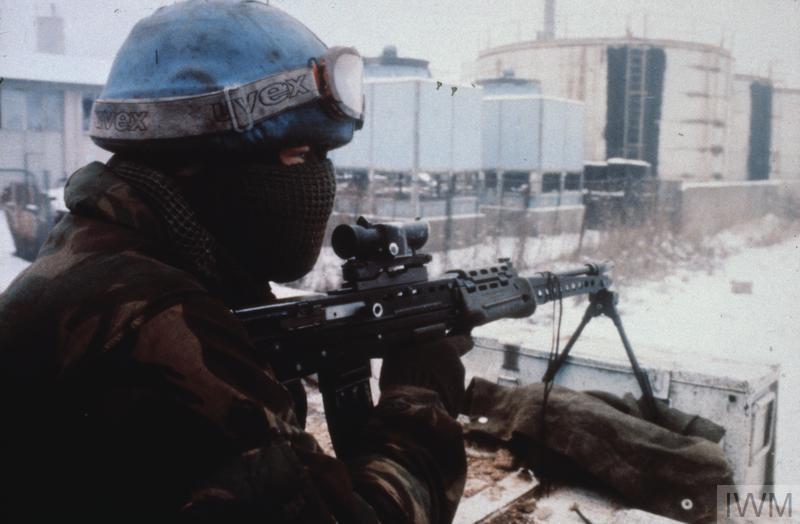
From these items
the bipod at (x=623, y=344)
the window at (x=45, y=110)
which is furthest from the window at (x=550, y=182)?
the bipod at (x=623, y=344)

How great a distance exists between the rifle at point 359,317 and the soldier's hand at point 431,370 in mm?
46

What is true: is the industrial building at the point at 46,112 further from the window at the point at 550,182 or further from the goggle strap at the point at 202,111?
the goggle strap at the point at 202,111

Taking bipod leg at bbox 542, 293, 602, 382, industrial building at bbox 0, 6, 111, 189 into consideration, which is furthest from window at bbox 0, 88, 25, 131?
bipod leg at bbox 542, 293, 602, 382

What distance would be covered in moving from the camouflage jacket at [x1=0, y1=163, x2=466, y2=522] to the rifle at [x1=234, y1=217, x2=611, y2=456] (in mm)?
496

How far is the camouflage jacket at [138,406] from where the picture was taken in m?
1.05

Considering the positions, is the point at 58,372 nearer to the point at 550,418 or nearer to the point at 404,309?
the point at 404,309

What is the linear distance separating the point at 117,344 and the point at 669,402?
297 centimetres

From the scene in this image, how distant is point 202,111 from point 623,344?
263 cm

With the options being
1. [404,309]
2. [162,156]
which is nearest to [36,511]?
[162,156]

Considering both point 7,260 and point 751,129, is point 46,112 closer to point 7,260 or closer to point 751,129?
point 7,260

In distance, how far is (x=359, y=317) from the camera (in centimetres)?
203

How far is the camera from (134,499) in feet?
3.50

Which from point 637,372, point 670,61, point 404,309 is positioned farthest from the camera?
point 670,61

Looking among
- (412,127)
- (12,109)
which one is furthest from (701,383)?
(12,109)
